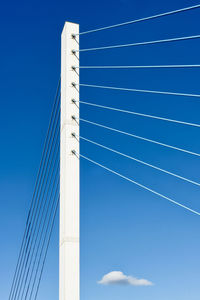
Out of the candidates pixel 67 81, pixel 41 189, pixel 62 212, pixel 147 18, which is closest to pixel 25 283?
pixel 41 189

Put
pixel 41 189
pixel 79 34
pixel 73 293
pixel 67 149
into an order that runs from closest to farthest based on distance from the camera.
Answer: pixel 73 293 < pixel 67 149 < pixel 79 34 < pixel 41 189

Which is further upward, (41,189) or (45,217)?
(41,189)

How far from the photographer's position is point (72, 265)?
5.77 m

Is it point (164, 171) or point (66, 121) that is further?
point (66, 121)

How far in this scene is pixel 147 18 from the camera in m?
6.00

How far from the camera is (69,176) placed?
6.23 metres

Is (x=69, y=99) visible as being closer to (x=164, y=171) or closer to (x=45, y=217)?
(x=164, y=171)

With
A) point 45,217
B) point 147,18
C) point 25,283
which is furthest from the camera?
point 25,283

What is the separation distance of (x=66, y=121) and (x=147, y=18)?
1817 mm

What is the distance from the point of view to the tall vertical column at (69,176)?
573 cm

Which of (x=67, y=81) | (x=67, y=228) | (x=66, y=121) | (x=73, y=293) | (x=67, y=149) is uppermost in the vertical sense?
(x=67, y=81)

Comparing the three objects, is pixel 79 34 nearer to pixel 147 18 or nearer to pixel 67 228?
pixel 147 18

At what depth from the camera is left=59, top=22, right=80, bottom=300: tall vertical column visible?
5.73m

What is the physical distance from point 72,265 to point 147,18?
3.38m
